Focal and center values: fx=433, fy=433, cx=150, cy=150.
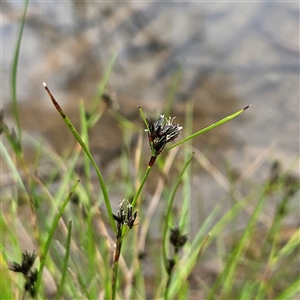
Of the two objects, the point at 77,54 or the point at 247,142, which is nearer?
the point at 247,142

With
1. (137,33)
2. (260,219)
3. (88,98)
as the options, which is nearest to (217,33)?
(137,33)

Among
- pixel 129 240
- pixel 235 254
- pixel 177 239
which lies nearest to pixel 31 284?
pixel 177 239

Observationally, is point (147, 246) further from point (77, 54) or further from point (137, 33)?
point (137, 33)

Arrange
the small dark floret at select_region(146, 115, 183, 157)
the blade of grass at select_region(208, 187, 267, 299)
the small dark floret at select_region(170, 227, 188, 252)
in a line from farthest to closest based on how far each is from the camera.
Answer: the blade of grass at select_region(208, 187, 267, 299) < the small dark floret at select_region(170, 227, 188, 252) < the small dark floret at select_region(146, 115, 183, 157)

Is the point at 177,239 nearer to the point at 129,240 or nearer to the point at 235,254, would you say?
the point at 235,254

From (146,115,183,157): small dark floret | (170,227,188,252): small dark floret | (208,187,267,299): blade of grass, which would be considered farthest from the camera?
(208,187,267,299): blade of grass

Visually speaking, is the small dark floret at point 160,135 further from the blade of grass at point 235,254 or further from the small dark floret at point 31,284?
the blade of grass at point 235,254

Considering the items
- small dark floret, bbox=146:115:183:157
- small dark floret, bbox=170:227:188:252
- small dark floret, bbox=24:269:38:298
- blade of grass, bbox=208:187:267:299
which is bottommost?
small dark floret, bbox=24:269:38:298

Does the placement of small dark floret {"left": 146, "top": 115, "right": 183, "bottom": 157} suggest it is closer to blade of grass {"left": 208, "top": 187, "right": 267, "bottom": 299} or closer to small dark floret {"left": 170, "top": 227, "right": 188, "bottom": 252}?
small dark floret {"left": 170, "top": 227, "right": 188, "bottom": 252}

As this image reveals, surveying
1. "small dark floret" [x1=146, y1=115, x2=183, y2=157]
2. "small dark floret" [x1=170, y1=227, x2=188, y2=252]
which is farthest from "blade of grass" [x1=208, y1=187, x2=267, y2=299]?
"small dark floret" [x1=146, y1=115, x2=183, y2=157]

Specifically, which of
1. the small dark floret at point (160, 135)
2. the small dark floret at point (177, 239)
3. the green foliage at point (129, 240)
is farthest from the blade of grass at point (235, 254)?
the small dark floret at point (160, 135)

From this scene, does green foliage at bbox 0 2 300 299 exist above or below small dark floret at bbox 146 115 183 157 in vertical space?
above
